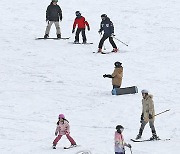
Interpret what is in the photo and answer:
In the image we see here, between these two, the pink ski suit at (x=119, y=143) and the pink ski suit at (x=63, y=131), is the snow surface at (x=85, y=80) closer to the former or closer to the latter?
the pink ski suit at (x=63, y=131)

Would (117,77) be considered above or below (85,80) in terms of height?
above

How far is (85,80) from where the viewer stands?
19.3 m

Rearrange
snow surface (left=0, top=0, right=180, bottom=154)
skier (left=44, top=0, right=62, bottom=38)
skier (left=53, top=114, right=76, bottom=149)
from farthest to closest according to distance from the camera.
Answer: skier (left=44, top=0, right=62, bottom=38) < snow surface (left=0, top=0, right=180, bottom=154) < skier (left=53, top=114, right=76, bottom=149)

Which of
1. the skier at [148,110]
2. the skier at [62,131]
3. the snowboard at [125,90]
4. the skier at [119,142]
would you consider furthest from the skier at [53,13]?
the skier at [119,142]

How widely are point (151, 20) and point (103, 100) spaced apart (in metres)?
11.9

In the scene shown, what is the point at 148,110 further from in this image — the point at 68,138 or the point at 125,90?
the point at 125,90

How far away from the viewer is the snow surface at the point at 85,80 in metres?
14.5

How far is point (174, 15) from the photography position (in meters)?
29.1

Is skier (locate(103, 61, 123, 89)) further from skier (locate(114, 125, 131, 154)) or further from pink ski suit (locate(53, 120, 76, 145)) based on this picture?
skier (locate(114, 125, 131, 154))

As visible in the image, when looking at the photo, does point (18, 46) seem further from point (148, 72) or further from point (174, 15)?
point (174, 15)

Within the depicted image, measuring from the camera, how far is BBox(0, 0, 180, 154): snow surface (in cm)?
1445

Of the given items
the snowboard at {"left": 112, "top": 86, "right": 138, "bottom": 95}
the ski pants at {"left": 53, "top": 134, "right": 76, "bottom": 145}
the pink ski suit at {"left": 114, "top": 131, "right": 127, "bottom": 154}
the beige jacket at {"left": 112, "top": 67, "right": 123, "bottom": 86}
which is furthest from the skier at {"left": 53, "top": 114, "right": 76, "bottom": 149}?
the beige jacket at {"left": 112, "top": 67, "right": 123, "bottom": 86}

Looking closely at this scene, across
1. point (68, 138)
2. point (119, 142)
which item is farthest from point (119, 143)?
point (68, 138)

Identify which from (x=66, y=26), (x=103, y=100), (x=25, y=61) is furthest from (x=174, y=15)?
(x=103, y=100)
